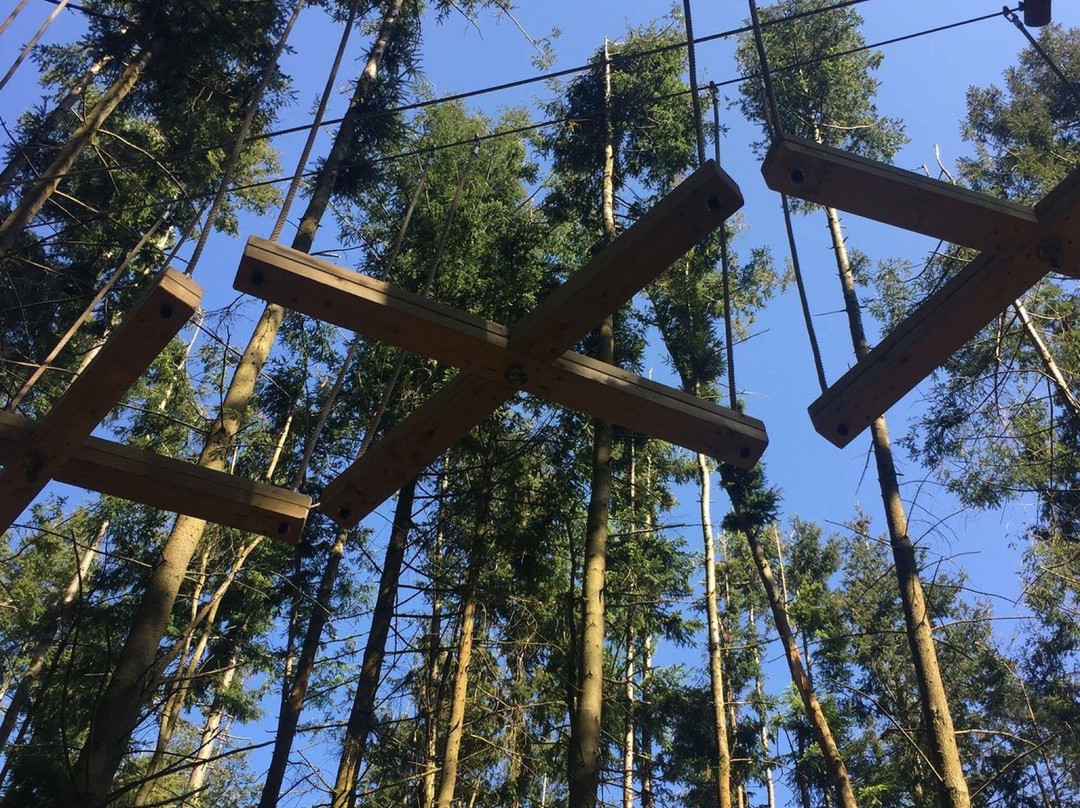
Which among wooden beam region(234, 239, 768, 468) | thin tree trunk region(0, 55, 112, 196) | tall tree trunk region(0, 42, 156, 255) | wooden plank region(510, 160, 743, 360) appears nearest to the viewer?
wooden plank region(510, 160, 743, 360)

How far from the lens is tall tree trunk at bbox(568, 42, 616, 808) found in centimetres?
536

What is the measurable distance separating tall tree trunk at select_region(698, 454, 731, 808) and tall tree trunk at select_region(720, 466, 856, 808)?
61cm

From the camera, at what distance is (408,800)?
687cm

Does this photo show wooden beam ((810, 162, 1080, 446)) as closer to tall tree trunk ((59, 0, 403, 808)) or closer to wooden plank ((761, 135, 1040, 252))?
wooden plank ((761, 135, 1040, 252))

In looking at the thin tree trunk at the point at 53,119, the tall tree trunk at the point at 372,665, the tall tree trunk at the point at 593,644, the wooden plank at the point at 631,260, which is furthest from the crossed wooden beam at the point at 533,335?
the thin tree trunk at the point at 53,119

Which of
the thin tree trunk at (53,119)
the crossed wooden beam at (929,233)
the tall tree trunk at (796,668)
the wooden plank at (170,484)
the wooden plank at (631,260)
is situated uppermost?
A: the thin tree trunk at (53,119)

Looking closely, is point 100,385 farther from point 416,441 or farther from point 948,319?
point 948,319

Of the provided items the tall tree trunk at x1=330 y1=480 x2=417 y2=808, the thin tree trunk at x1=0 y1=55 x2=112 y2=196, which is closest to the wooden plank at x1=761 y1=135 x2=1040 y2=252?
the tall tree trunk at x1=330 y1=480 x2=417 y2=808

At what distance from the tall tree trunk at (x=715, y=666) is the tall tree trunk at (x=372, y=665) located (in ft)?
12.0

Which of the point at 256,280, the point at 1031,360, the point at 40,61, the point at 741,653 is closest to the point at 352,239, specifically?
the point at 40,61

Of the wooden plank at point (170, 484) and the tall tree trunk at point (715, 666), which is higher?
the tall tree trunk at point (715, 666)

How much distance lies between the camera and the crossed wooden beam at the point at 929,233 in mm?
2744

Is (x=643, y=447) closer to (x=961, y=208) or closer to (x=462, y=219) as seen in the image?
(x=462, y=219)

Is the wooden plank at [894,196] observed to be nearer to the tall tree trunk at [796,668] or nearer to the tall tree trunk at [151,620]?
the tall tree trunk at [151,620]
